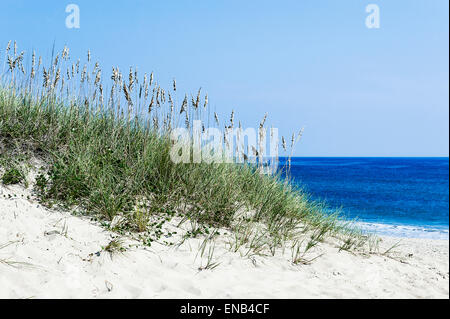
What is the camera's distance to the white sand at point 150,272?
3707mm

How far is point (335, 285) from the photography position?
172 inches

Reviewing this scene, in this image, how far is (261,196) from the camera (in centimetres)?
616

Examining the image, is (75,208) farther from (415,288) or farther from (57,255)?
(415,288)

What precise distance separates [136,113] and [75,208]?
2164 mm

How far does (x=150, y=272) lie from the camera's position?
4113mm

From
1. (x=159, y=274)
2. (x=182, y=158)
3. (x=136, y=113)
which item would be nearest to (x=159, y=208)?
(x=182, y=158)

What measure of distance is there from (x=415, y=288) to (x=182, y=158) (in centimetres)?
360

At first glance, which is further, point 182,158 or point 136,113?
point 136,113

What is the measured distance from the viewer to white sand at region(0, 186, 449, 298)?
12.2 ft

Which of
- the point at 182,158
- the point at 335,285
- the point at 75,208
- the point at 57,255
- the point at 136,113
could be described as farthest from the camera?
the point at 136,113
